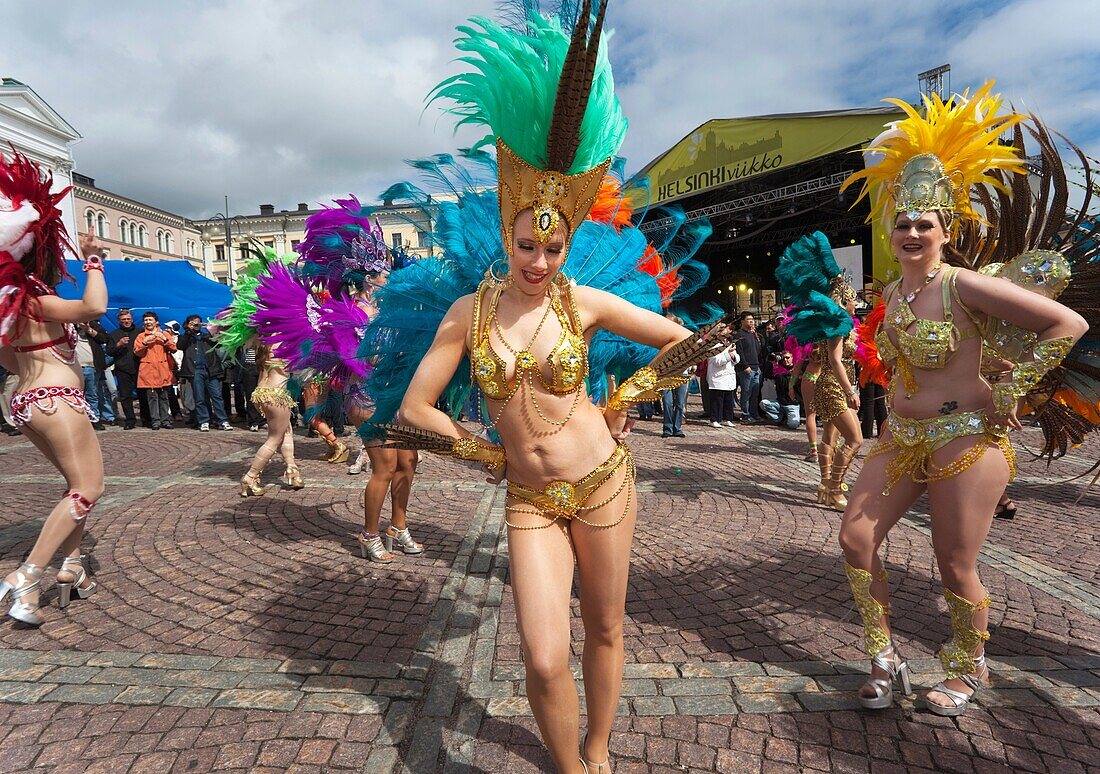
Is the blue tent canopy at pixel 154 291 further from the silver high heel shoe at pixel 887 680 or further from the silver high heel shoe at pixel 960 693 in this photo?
the silver high heel shoe at pixel 960 693

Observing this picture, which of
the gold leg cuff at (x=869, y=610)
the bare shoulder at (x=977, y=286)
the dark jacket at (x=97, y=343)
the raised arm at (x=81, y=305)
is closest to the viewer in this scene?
the bare shoulder at (x=977, y=286)

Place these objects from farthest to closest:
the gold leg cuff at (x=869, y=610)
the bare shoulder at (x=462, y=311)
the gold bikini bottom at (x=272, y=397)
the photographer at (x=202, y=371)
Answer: the photographer at (x=202, y=371), the gold bikini bottom at (x=272, y=397), the gold leg cuff at (x=869, y=610), the bare shoulder at (x=462, y=311)

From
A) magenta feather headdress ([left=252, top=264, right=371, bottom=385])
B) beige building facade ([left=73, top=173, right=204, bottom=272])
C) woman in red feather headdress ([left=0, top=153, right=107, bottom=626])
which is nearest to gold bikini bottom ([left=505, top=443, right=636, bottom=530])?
magenta feather headdress ([left=252, top=264, right=371, bottom=385])

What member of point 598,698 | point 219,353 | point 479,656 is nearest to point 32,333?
point 479,656

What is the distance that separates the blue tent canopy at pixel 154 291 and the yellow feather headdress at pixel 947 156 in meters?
15.2

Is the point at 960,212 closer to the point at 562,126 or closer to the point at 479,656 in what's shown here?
the point at 562,126

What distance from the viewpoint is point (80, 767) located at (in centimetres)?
225

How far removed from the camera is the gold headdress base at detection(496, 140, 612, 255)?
77.7 inches

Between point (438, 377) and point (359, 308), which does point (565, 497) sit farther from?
point (359, 308)

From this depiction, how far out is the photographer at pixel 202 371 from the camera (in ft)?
37.3

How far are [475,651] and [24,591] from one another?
8.78 ft

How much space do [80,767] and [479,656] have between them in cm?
166

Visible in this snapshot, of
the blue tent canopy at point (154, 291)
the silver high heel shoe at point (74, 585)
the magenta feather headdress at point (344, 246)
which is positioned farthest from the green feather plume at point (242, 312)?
the blue tent canopy at point (154, 291)

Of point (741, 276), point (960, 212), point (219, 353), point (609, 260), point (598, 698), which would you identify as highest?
point (741, 276)
